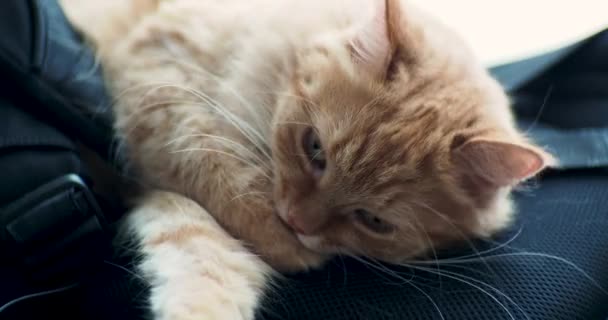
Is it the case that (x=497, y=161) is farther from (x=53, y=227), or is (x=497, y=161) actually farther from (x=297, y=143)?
(x=53, y=227)

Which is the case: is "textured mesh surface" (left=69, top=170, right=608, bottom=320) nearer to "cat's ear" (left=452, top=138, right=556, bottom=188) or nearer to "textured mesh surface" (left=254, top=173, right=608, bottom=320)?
"textured mesh surface" (left=254, top=173, right=608, bottom=320)

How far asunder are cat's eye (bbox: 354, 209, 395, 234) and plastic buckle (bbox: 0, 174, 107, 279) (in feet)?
1.29

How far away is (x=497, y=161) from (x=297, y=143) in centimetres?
30

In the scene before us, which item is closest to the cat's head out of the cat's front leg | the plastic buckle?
the cat's front leg

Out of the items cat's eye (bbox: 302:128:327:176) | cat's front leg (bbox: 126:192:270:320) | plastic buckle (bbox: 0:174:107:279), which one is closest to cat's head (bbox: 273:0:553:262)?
cat's eye (bbox: 302:128:327:176)

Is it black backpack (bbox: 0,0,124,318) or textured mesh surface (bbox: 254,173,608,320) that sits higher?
black backpack (bbox: 0,0,124,318)

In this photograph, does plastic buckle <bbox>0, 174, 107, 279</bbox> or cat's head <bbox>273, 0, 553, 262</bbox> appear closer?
plastic buckle <bbox>0, 174, 107, 279</bbox>

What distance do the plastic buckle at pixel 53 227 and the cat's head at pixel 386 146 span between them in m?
0.29

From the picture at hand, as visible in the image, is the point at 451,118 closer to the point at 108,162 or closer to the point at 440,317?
the point at 440,317

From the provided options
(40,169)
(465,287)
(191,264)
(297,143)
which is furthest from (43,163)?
(465,287)

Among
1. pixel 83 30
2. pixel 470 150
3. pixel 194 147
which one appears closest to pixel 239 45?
pixel 194 147

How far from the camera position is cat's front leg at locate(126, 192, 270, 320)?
2.56 feet

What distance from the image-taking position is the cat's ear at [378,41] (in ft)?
2.62

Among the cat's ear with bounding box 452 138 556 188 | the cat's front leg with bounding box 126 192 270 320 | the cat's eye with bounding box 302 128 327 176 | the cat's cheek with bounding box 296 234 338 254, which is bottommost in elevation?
the cat's front leg with bounding box 126 192 270 320
